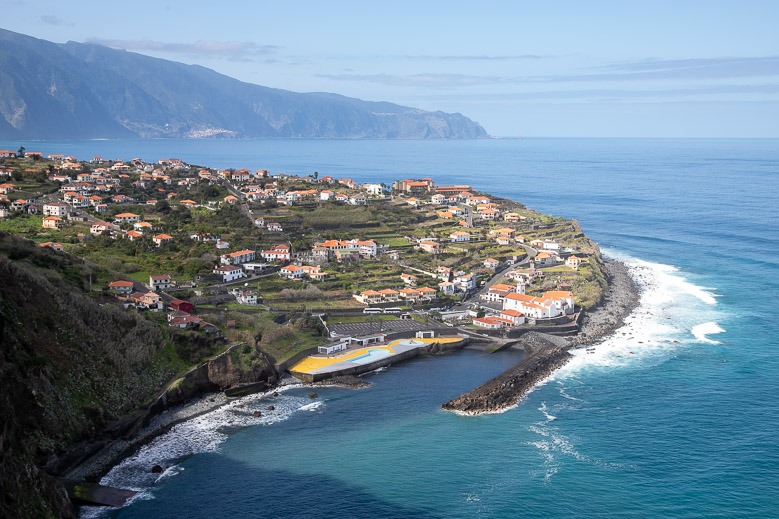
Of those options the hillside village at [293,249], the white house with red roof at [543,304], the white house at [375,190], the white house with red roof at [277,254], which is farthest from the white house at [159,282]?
the white house at [375,190]

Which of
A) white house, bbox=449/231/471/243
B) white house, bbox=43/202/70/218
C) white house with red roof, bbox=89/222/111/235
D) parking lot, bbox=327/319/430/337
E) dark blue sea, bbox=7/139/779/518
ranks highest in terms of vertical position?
white house, bbox=43/202/70/218

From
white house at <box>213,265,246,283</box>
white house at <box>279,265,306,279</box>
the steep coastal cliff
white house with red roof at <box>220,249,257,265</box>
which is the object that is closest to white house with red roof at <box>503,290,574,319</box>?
white house at <box>279,265,306,279</box>

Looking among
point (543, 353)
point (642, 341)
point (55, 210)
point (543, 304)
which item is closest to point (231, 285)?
point (543, 304)

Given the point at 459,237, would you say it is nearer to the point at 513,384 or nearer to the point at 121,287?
the point at 513,384

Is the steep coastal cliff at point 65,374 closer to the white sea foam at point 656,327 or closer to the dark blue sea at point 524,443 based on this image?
the dark blue sea at point 524,443

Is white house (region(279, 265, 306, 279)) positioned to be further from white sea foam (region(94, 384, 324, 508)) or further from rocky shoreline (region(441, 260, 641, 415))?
rocky shoreline (region(441, 260, 641, 415))

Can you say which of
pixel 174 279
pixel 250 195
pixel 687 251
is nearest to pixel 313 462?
pixel 174 279
